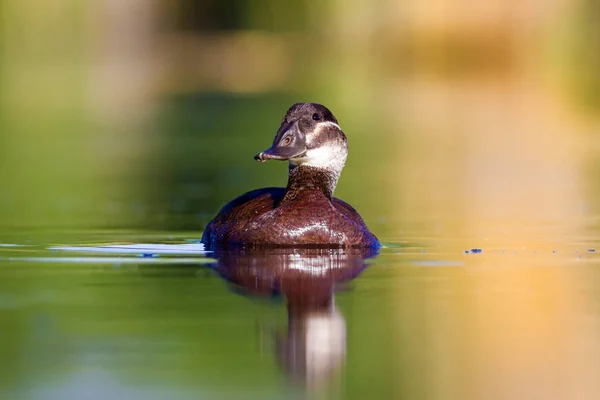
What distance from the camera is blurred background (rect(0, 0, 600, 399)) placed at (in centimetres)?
741

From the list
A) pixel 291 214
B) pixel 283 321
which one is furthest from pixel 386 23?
pixel 283 321

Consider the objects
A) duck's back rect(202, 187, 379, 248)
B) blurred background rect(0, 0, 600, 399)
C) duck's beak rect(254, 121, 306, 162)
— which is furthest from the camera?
duck's beak rect(254, 121, 306, 162)

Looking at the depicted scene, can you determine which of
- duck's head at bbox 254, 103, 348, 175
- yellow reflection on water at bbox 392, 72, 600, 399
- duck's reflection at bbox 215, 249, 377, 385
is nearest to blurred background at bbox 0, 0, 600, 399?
yellow reflection on water at bbox 392, 72, 600, 399

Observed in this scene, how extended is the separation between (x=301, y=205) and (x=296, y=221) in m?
0.18

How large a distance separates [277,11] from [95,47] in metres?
A: 7.25

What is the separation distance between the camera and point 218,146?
24.4m

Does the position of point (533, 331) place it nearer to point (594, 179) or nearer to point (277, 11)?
point (594, 179)

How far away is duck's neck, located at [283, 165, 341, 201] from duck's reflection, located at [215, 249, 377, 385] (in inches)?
27.4

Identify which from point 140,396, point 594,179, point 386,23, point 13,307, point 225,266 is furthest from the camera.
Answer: point 386,23

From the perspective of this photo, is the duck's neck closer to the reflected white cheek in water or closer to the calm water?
the calm water

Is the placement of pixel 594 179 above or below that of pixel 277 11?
below

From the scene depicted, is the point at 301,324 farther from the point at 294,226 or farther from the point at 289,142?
the point at 289,142

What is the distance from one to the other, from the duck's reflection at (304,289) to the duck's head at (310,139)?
2.83 feet

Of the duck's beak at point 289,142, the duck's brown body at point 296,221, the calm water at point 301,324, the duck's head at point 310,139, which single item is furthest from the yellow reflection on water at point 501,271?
the duck's beak at point 289,142
